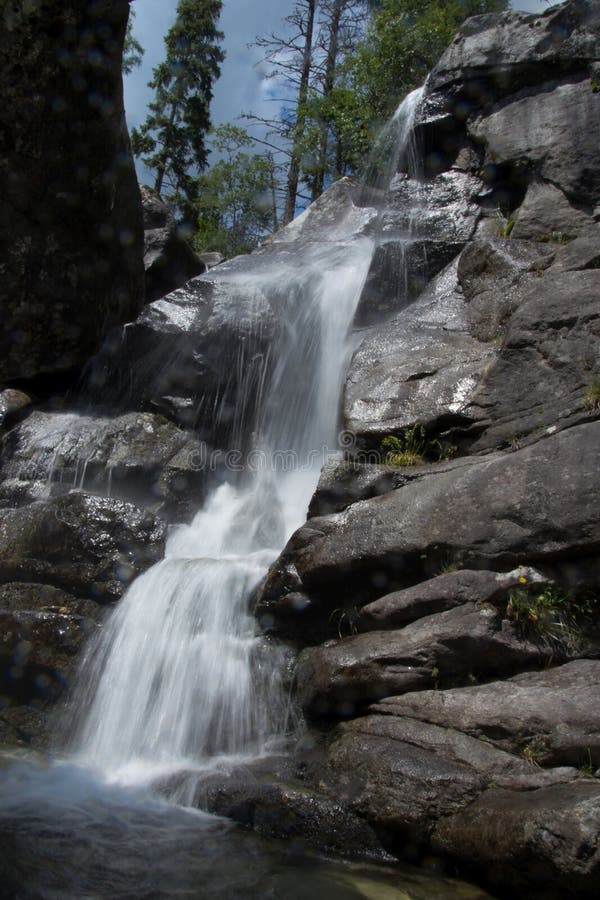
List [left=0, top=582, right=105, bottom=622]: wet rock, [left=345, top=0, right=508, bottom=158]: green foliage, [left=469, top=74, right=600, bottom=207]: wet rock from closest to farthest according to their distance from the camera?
[left=0, top=582, right=105, bottom=622]: wet rock → [left=469, top=74, right=600, bottom=207]: wet rock → [left=345, top=0, right=508, bottom=158]: green foliage

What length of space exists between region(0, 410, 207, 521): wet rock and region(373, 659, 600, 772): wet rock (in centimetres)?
488

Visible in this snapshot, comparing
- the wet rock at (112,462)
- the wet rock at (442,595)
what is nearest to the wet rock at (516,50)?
the wet rock at (112,462)

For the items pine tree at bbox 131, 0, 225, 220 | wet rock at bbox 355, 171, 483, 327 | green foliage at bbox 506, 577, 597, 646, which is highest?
pine tree at bbox 131, 0, 225, 220

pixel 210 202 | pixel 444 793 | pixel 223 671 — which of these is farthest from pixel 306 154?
pixel 444 793

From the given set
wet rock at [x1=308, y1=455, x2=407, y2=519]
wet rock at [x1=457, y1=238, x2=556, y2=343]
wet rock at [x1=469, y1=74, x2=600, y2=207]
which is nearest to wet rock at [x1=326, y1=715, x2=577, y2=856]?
wet rock at [x1=308, y1=455, x2=407, y2=519]

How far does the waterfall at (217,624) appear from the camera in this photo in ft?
18.5

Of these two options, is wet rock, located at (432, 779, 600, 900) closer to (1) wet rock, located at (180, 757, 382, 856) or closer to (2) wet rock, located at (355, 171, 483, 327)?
(1) wet rock, located at (180, 757, 382, 856)

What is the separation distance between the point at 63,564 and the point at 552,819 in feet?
17.3

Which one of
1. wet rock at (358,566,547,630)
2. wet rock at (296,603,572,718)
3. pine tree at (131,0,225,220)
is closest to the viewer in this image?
wet rock at (296,603,572,718)

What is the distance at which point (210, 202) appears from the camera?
23.8 meters

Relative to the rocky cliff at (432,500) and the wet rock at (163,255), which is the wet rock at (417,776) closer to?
the rocky cliff at (432,500)

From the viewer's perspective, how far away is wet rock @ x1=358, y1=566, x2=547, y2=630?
16.5 ft

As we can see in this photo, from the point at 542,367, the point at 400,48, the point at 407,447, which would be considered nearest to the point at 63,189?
the point at 407,447

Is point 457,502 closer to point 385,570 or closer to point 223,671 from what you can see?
point 385,570
